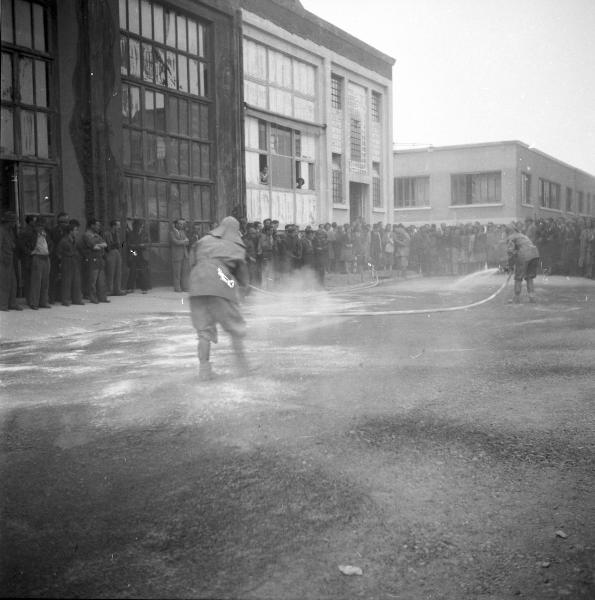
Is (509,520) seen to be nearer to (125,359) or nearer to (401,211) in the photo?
(125,359)

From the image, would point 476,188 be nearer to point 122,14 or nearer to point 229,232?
point 122,14

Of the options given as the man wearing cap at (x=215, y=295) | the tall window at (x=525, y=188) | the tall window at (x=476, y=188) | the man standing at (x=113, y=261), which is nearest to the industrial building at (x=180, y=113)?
the man standing at (x=113, y=261)

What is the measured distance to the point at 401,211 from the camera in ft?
156

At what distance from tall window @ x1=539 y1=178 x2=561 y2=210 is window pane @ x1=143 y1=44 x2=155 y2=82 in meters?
37.1

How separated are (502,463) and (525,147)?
147ft

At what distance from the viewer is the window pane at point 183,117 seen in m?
20.4

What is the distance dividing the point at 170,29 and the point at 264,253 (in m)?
6.01

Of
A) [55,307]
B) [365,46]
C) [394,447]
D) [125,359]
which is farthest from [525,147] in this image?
[394,447]

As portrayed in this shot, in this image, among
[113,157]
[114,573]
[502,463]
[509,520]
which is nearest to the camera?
[114,573]

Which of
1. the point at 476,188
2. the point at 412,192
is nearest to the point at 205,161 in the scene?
Answer: the point at 476,188

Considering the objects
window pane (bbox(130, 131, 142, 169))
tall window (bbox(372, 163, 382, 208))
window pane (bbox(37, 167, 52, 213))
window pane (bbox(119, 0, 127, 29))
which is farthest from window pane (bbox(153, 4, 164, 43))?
tall window (bbox(372, 163, 382, 208))

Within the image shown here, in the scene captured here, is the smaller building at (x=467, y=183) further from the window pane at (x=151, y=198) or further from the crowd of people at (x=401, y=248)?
the window pane at (x=151, y=198)

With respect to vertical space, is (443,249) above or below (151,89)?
below

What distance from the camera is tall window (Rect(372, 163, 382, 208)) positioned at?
33.3 metres
